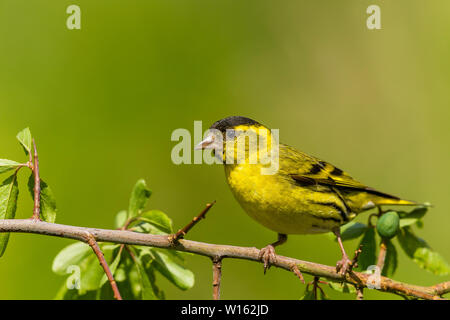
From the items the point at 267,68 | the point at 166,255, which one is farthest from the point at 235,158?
the point at 267,68

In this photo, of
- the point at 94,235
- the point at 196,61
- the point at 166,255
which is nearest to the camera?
the point at 94,235

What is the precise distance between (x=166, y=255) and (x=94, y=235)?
66 cm

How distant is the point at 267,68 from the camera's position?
609 cm

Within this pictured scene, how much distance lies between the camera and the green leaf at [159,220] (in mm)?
2730

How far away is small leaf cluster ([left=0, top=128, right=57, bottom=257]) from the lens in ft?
8.15

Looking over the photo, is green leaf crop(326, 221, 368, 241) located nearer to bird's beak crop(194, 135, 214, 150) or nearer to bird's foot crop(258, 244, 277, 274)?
bird's foot crop(258, 244, 277, 274)

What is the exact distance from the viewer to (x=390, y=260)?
3.21 m

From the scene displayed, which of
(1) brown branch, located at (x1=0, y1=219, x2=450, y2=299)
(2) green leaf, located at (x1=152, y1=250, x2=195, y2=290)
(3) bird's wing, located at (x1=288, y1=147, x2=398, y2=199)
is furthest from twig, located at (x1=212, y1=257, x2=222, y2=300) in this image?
(3) bird's wing, located at (x1=288, y1=147, x2=398, y2=199)

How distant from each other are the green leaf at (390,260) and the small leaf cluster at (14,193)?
1797mm

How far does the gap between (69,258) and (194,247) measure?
800 millimetres

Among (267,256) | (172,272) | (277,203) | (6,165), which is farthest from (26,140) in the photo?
(277,203)

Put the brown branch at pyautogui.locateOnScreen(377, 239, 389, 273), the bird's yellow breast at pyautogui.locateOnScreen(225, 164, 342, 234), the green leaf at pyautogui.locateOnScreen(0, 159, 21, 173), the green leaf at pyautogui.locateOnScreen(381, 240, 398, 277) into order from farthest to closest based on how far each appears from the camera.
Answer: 1. the bird's yellow breast at pyautogui.locateOnScreen(225, 164, 342, 234)
2. the green leaf at pyautogui.locateOnScreen(381, 240, 398, 277)
3. the brown branch at pyautogui.locateOnScreen(377, 239, 389, 273)
4. the green leaf at pyautogui.locateOnScreen(0, 159, 21, 173)

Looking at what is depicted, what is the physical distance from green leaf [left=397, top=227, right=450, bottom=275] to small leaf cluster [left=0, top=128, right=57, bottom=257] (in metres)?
1.97
